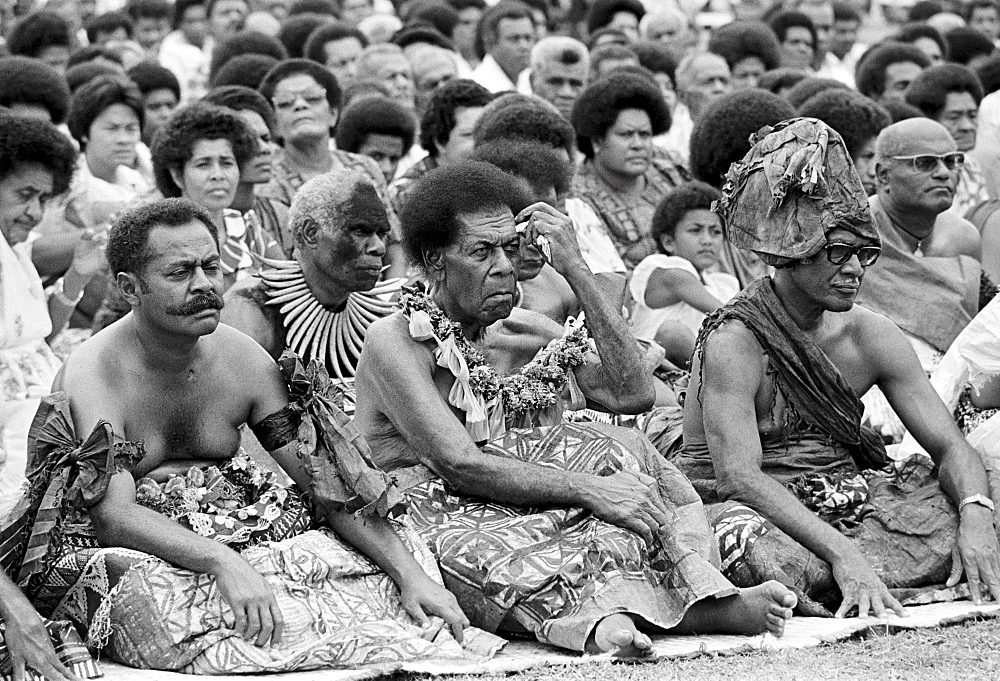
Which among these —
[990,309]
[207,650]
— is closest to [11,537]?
[207,650]

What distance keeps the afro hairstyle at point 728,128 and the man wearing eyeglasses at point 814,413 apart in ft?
8.02

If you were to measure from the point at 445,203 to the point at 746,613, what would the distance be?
1649 millimetres

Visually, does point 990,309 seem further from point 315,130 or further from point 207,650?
point 315,130

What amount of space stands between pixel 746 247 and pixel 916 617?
54.3 inches

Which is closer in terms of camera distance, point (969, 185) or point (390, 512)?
point (390, 512)

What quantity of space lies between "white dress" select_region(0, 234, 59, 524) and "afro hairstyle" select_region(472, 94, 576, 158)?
6.81 feet

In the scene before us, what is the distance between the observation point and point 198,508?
16.4 ft

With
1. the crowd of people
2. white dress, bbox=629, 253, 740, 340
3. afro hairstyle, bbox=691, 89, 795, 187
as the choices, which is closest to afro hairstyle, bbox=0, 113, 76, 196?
the crowd of people

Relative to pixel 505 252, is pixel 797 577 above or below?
below

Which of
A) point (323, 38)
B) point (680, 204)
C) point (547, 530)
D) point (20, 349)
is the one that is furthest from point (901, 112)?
point (547, 530)

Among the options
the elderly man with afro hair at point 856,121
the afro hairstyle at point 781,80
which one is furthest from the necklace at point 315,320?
the afro hairstyle at point 781,80

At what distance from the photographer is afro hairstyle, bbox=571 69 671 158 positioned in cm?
881

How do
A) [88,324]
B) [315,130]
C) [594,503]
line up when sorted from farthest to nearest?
[315,130]
[88,324]
[594,503]

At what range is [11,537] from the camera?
185 inches
